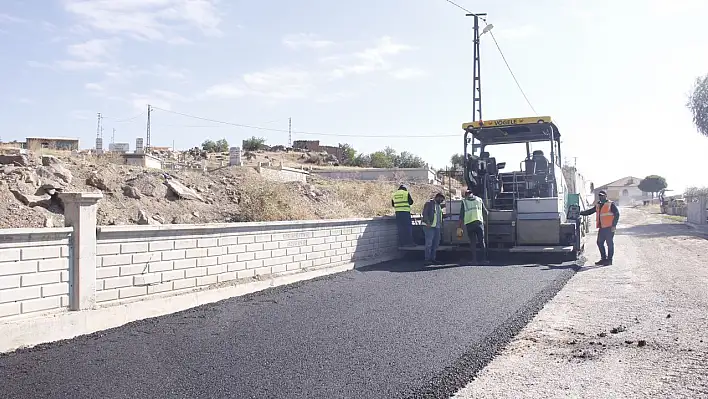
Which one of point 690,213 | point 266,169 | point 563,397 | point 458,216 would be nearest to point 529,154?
point 458,216

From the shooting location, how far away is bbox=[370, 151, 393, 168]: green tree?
62.1 metres

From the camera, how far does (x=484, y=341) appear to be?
6.00 meters

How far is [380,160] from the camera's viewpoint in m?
63.3

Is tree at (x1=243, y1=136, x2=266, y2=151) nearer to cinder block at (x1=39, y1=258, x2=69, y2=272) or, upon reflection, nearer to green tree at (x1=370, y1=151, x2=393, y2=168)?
green tree at (x1=370, y1=151, x2=393, y2=168)

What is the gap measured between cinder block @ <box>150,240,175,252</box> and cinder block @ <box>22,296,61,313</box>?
1.46 meters

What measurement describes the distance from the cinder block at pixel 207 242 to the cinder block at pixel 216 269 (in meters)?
0.30

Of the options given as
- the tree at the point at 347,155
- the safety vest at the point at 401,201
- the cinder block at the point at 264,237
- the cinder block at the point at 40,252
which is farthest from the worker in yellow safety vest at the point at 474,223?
the tree at the point at 347,155

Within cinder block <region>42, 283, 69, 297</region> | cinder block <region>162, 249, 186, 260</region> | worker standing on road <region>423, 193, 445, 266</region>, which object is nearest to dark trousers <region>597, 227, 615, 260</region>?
worker standing on road <region>423, 193, 445, 266</region>

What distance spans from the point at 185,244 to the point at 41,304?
2.27m

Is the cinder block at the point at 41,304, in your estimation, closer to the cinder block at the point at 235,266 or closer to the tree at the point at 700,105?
the cinder block at the point at 235,266

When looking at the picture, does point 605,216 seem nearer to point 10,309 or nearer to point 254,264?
point 254,264

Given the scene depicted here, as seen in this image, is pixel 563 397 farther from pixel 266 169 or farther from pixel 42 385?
pixel 266 169

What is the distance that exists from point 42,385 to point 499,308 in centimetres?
499

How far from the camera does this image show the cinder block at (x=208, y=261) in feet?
27.5
